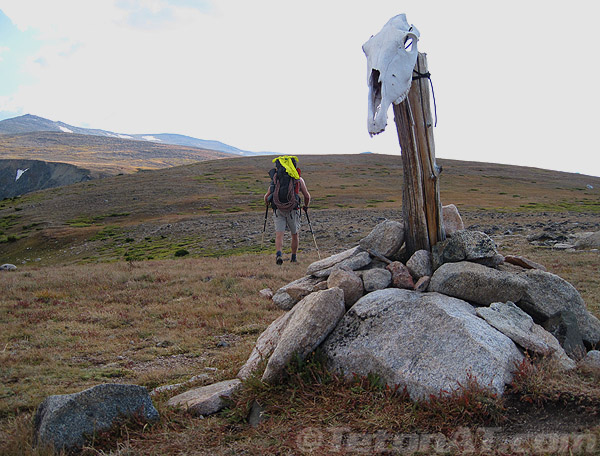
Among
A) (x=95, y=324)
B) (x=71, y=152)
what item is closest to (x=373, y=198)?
(x=95, y=324)

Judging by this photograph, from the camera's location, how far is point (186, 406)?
215 inches

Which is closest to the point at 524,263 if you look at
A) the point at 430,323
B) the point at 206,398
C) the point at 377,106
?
the point at 430,323

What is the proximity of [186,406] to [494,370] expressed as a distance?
357 cm

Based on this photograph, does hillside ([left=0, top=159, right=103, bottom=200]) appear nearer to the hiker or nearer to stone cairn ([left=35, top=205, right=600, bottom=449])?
the hiker

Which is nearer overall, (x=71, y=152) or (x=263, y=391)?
(x=263, y=391)

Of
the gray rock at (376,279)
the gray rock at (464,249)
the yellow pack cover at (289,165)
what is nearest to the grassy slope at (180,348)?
the gray rock at (376,279)

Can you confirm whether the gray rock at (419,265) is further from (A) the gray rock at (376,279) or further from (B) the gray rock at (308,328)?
(B) the gray rock at (308,328)

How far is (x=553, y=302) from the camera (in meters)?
6.57

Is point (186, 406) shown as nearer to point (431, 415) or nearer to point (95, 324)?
point (431, 415)

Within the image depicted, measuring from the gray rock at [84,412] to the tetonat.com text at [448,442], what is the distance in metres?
1.94

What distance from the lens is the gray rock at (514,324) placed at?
5488mm

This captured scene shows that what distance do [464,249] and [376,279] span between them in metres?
1.45

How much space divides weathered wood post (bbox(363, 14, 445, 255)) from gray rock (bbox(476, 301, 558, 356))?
1.60 meters

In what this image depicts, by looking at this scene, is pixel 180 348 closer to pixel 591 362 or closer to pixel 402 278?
pixel 402 278
